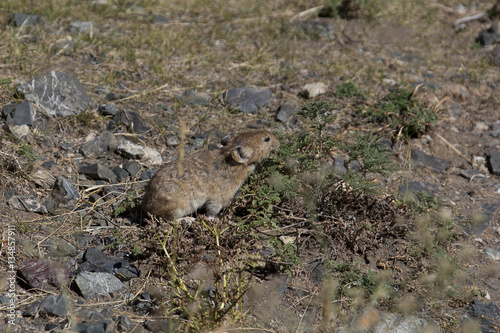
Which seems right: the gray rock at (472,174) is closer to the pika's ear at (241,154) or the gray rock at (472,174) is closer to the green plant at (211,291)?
the pika's ear at (241,154)

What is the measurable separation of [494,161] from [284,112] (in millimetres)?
3114

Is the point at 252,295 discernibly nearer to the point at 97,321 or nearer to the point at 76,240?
the point at 97,321

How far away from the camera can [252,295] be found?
4797 mm

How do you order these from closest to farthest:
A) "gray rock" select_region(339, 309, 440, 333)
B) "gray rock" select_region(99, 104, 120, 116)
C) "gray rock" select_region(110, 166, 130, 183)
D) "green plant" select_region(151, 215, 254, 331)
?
"green plant" select_region(151, 215, 254, 331), "gray rock" select_region(339, 309, 440, 333), "gray rock" select_region(110, 166, 130, 183), "gray rock" select_region(99, 104, 120, 116)

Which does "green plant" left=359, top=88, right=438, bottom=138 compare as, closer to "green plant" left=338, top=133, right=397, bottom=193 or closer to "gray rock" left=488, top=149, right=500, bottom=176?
"gray rock" left=488, top=149, right=500, bottom=176

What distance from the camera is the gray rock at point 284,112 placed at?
752 cm

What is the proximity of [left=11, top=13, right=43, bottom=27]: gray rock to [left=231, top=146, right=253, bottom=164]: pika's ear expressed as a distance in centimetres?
506

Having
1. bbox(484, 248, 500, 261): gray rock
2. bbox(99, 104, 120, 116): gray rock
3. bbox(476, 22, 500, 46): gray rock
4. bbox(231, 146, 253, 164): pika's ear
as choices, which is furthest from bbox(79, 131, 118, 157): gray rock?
bbox(476, 22, 500, 46): gray rock

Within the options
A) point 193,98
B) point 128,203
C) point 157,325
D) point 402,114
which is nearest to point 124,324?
point 157,325

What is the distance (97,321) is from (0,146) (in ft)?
9.37

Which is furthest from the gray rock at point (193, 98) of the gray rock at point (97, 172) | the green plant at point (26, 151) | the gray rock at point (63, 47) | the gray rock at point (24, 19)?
the gray rock at point (24, 19)

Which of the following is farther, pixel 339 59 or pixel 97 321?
pixel 339 59

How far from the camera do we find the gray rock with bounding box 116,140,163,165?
6.46 metres

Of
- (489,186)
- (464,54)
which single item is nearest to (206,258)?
(489,186)
